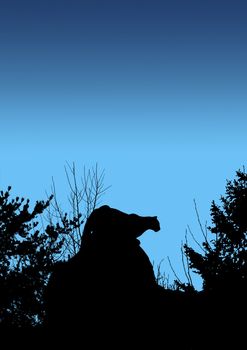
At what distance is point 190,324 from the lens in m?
3.15

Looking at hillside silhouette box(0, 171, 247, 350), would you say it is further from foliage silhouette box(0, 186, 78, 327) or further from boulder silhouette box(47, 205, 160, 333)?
foliage silhouette box(0, 186, 78, 327)

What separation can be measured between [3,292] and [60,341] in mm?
11039

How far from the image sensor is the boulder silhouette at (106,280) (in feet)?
8.46

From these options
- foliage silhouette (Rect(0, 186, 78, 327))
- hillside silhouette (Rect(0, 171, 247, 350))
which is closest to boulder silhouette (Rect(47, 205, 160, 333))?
hillside silhouette (Rect(0, 171, 247, 350))

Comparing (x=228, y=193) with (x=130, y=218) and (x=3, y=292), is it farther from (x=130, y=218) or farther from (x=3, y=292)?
(x=130, y=218)

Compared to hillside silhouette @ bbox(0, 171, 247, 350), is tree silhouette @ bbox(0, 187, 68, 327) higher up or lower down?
higher up

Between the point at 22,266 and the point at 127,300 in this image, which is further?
the point at 22,266

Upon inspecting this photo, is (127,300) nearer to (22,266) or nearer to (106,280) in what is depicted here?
(106,280)

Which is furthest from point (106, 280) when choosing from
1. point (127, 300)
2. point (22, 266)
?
point (22, 266)

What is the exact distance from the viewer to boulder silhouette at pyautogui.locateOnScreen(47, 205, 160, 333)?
8.46ft

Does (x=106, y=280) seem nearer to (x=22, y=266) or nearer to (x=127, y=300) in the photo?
(x=127, y=300)

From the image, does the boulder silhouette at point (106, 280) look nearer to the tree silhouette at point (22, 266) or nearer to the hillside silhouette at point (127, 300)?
the hillside silhouette at point (127, 300)

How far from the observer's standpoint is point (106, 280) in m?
2.77

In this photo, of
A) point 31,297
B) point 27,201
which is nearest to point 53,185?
point 27,201
